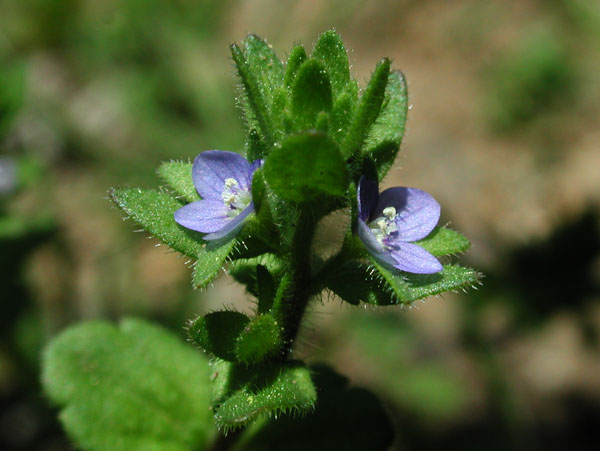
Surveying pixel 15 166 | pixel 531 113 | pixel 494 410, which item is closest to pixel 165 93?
pixel 15 166

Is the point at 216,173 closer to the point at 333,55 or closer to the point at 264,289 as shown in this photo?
the point at 264,289

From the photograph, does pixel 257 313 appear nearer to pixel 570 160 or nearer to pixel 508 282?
pixel 508 282

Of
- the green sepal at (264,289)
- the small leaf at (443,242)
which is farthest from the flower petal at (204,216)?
the small leaf at (443,242)

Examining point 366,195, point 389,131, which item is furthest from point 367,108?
point 389,131

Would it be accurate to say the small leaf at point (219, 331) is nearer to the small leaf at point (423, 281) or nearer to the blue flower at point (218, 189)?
the blue flower at point (218, 189)

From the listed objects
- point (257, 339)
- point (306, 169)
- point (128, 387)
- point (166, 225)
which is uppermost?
point (306, 169)

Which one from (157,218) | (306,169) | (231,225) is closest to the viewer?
(306,169)
